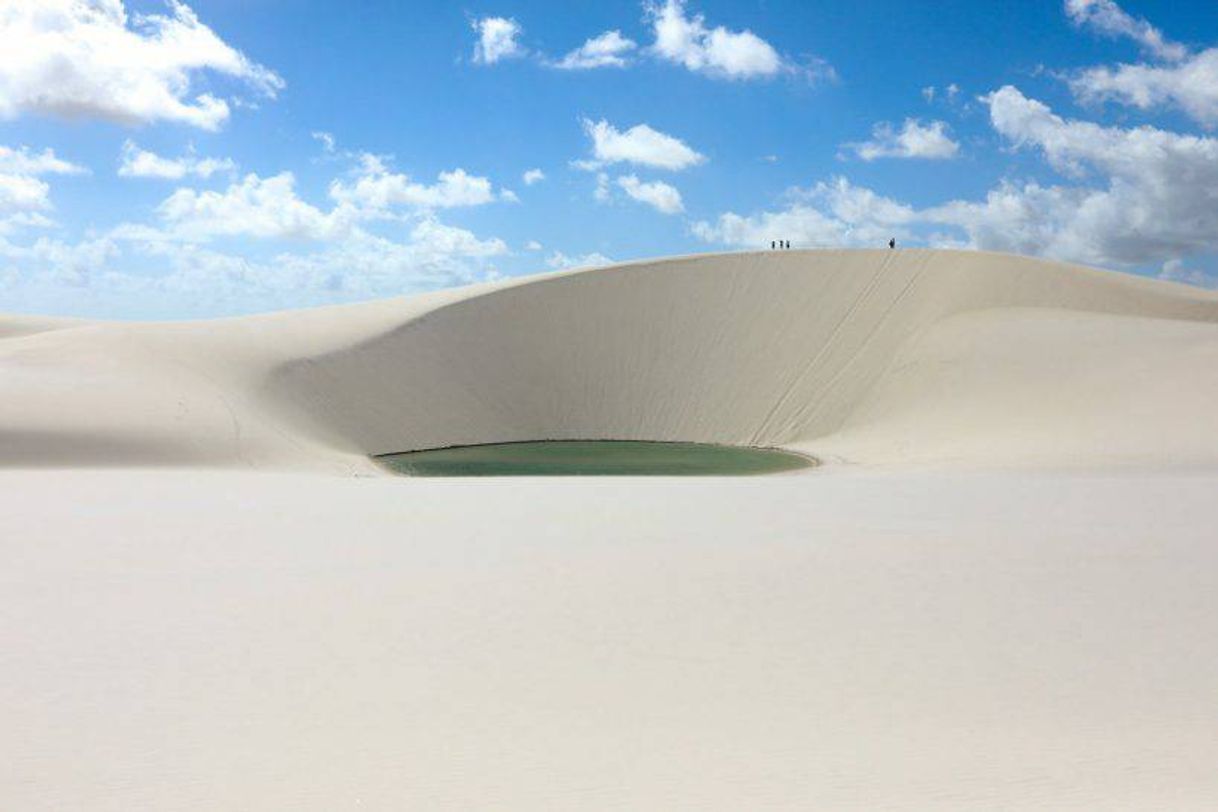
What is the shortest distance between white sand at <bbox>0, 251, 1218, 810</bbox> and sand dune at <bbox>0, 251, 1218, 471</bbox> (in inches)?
14.4

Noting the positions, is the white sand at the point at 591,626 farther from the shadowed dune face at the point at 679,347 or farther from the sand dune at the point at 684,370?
the shadowed dune face at the point at 679,347

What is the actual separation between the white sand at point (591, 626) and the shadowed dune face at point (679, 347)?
31.8ft

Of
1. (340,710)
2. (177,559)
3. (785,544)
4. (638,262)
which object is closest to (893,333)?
(638,262)

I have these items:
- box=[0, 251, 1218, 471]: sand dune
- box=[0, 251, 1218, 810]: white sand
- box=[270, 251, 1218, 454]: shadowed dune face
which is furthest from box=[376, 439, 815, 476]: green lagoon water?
box=[0, 251, 1218, 810]: white sand

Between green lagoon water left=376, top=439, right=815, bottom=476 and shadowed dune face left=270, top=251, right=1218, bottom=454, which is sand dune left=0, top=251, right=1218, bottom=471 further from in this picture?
green lagoon water left=376, top=439, right=815, bottom=476

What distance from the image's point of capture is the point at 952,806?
4688 millimetres

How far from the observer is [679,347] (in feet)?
131

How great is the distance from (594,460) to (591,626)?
21662 mm

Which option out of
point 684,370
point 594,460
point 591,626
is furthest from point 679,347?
point 591,626

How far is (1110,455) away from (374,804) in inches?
817

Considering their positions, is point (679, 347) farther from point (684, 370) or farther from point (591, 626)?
point (591, 626)

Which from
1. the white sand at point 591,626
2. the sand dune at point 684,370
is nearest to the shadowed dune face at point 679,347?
the sand dune at point 684,370

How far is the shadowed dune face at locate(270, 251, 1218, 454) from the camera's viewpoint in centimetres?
3478

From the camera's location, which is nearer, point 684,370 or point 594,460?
point 594,460
